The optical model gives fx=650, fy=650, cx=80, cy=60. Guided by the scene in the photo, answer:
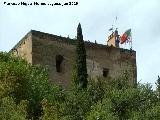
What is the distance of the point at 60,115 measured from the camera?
3331cm

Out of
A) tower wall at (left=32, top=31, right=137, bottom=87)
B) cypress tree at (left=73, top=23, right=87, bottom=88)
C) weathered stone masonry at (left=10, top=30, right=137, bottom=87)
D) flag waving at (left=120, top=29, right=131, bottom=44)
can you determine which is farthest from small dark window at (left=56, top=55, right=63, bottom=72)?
flag waving at (left=120, top=29, right=131, bottom=44)

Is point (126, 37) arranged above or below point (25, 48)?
above

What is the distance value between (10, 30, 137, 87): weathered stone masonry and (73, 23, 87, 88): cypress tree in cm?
446

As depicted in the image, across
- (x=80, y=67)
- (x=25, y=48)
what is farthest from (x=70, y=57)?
(x=80, y=67)

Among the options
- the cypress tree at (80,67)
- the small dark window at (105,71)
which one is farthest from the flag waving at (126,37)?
the cypress tree at (80,67)

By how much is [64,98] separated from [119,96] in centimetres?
471

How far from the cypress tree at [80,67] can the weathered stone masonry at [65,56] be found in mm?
4464

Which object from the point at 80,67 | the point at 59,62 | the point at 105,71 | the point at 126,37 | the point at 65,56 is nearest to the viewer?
the point at 80,67

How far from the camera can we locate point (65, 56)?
4903 centimetres

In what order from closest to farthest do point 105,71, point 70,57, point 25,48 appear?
point 25,48
point 70,57
point 105,71

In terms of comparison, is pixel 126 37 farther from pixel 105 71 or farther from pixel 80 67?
pixel 80 67

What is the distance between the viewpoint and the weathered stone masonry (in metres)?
47.6

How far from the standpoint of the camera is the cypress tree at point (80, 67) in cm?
4024

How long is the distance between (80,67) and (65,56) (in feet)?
23.5
